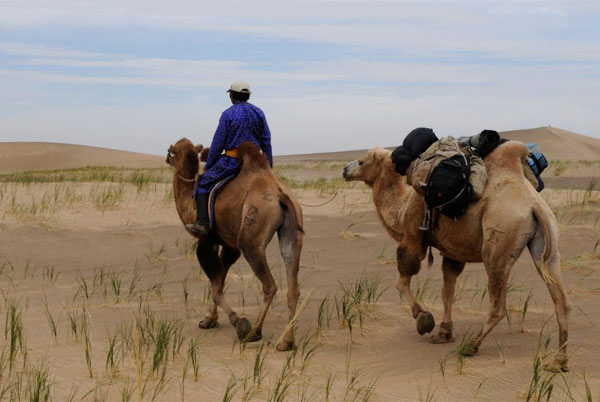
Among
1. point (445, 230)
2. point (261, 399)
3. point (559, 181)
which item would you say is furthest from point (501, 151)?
point (559, 181)

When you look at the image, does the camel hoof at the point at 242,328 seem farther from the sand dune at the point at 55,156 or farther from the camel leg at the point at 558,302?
the sand dune at the point at 55,156

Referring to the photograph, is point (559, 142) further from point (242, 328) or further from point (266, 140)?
point (242, 328)

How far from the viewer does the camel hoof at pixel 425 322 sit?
7.67 metres

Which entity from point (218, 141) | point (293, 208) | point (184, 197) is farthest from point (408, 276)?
point (184, 197)

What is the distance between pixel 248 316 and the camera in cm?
922

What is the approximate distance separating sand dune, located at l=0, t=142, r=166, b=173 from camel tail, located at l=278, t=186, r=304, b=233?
6301 cm

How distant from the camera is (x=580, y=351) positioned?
289 inches

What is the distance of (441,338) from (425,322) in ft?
1.31

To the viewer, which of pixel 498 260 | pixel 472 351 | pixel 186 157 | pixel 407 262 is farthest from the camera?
pixel 186 157

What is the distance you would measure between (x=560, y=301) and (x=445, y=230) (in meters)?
1.24

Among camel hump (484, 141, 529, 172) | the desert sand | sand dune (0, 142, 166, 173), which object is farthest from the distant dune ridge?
camel hump (484, 141, 529, 172)

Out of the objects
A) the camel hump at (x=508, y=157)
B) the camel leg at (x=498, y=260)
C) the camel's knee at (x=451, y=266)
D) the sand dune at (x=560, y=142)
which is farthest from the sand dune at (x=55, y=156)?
the camel leg at (x=498, y=260)

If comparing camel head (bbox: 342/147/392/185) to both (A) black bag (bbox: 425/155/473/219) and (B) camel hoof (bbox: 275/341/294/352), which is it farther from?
(B) camel hoof (bbox: 275/341/294/352)

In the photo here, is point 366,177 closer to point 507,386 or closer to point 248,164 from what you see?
point 248,164
